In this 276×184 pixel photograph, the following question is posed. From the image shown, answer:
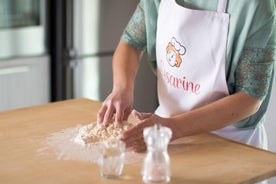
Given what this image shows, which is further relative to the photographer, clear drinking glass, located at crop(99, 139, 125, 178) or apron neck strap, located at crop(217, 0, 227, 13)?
apron neck strap, located at crop(217, 0, 227, 13)

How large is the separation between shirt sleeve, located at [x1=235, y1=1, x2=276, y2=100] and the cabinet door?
4.30 feet

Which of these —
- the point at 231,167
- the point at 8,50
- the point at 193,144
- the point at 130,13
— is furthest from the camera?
the point at 130,13

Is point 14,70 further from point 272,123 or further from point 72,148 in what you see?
point 72,148

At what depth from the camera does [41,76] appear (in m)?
2.70

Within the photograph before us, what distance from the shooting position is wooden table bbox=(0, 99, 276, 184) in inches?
48.6

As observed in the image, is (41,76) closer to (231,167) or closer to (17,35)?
(17,35)

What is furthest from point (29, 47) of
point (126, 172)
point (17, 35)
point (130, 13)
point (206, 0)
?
point (126, 172)

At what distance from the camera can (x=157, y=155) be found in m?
1.19

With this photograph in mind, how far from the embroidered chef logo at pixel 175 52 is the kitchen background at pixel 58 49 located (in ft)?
3.04

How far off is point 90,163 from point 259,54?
0.48 metres

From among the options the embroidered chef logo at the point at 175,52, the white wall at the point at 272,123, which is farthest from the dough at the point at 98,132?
the white wall at the point at 272,123

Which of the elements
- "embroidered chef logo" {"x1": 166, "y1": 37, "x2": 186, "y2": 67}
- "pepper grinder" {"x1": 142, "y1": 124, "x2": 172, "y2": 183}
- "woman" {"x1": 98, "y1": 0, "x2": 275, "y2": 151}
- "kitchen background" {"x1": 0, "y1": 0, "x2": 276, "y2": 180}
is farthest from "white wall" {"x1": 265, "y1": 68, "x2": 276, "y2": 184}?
"pepper grinder" {"x1": 142, "y1": 124, "x2": 172, "y2": 183}

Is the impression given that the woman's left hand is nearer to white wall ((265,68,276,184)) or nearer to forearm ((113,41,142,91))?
forearm ((113,41,142,91))

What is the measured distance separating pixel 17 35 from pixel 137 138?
4.41ft
